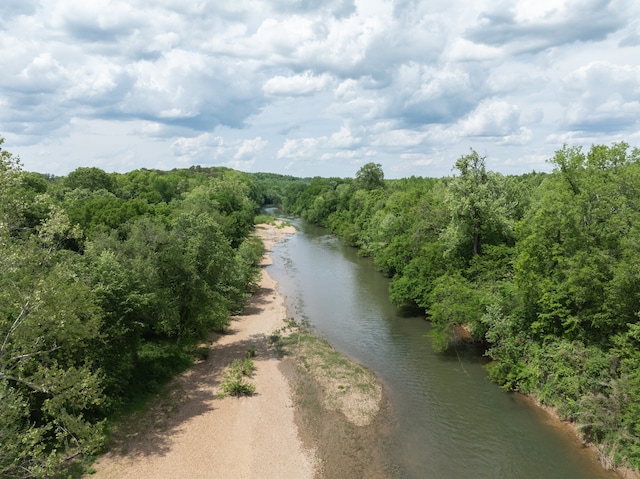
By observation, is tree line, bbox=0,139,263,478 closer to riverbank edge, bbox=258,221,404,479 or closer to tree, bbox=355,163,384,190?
riverbank edge, bbox=258,221,404,479

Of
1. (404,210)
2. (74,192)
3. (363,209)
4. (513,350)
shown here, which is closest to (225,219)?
(404,210)

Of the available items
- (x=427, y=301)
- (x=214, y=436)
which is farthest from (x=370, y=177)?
(x=214, y=436)

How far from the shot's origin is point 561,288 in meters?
22.4

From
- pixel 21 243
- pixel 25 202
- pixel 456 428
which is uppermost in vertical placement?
pixel 25 202

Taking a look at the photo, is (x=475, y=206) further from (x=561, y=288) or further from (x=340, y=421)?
(x=340, y=421)

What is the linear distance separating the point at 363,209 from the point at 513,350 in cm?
5650

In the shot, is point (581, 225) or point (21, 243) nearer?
point (21, 243)

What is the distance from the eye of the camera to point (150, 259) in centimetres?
2630

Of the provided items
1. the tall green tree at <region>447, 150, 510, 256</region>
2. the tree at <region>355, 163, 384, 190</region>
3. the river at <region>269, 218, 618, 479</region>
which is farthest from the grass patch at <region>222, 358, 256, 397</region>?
the tree at <region>355, 163, 384, 190</region>

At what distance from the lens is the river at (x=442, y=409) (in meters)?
19.0

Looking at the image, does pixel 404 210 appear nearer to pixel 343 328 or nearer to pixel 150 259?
pixel 343 328

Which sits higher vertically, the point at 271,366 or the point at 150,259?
the point at 150,259

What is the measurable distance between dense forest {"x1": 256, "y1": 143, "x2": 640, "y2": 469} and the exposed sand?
12731 mm

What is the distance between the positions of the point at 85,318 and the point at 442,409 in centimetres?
1915
